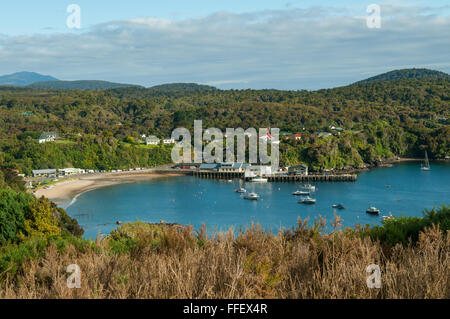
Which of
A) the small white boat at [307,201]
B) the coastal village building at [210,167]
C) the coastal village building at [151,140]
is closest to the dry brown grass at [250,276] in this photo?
the small white boat at [307,201]

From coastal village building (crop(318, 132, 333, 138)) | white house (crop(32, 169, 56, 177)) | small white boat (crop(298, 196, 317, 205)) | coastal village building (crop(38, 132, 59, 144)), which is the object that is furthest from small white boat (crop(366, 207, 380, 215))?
coastal village building (crop(38, 132, 59, 144))

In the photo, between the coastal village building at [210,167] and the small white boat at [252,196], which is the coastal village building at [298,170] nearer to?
the coastal village building at [210,167]

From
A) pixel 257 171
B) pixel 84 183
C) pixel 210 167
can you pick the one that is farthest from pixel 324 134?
pixel 84 183

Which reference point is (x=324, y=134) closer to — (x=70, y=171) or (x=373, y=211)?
(x=373, y=211)

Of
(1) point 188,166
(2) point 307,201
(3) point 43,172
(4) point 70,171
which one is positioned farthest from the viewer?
(1) point 188,166

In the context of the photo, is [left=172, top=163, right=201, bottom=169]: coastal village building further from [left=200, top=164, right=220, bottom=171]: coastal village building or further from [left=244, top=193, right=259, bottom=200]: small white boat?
[left=244, top=193, right=259, bottom=200]: small white boat
